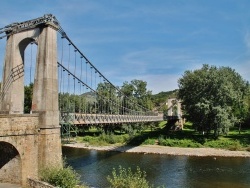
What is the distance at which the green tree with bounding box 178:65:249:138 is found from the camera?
4025 centimetres

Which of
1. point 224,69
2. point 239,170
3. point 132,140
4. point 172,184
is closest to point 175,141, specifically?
point 132,140

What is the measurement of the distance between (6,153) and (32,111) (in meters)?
2.53

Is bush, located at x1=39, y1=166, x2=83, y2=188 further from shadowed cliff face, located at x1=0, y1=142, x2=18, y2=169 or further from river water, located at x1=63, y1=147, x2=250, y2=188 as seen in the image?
river water, located at x1=63, y1=147, x2=250, y2=188

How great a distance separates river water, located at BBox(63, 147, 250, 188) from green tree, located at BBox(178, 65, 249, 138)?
7620 millimetres

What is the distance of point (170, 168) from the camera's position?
93.1 feet

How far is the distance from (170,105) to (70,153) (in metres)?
37.1

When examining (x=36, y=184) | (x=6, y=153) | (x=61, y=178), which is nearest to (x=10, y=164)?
(x=6, y=153)

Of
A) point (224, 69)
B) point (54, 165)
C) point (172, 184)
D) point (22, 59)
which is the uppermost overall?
point (224, 69)

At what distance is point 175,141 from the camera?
140ft

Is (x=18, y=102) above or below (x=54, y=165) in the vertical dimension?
above

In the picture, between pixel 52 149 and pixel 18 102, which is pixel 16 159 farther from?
pixel 18 102

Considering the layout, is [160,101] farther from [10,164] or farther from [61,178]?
[61,178]

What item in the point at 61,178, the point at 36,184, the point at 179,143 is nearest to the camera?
the point at 61,178

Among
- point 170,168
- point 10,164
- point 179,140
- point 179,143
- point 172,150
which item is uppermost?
point 10,164
